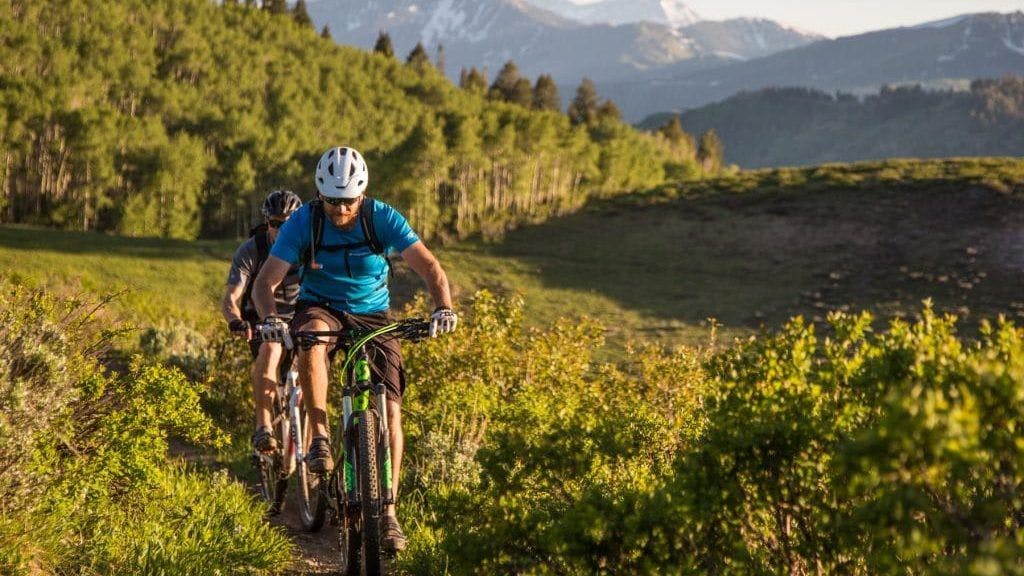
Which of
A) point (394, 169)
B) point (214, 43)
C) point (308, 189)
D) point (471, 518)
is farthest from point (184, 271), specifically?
point (214, 43)

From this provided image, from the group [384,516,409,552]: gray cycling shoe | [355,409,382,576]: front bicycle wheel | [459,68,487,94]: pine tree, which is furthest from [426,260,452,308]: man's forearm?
[459,68,487,94]: pine tree

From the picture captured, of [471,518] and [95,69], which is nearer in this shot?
[471,518]

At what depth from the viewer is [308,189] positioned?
8906 centimetres

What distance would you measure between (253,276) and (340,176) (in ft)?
8.07

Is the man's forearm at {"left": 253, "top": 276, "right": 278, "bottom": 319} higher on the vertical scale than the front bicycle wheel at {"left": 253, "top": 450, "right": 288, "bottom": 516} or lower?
higher

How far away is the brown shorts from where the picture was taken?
229 inches

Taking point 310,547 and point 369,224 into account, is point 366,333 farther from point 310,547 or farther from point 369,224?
point 310,547

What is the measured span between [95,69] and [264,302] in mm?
95314

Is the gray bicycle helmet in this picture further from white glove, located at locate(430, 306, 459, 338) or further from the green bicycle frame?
white glove, located at locate(430, 306, 459, 338)

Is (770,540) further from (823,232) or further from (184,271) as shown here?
(823,232)

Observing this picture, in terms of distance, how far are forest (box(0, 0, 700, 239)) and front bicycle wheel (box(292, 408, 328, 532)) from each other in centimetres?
6830

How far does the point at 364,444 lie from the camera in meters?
5.52

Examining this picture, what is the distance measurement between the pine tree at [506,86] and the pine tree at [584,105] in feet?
38.0

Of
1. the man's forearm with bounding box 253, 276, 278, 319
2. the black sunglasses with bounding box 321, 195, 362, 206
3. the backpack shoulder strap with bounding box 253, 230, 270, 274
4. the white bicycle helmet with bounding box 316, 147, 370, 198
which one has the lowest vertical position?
the man's forearm with bounding box 253, 276, 278, 319
